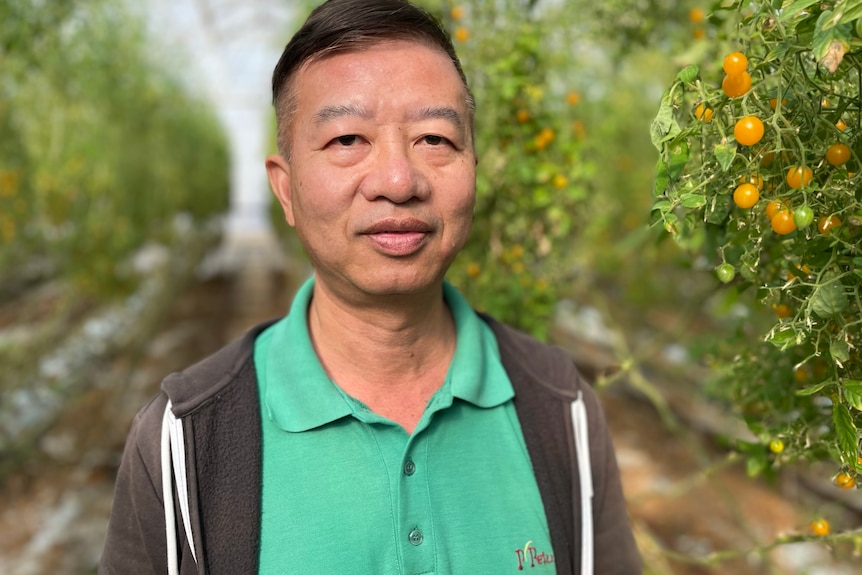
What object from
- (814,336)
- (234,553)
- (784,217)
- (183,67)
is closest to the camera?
(784,217)

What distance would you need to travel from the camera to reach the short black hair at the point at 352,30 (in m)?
1.19

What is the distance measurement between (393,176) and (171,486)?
1.90ft

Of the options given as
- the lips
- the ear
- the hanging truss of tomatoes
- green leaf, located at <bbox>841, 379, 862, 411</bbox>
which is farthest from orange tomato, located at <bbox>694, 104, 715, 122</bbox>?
the ear

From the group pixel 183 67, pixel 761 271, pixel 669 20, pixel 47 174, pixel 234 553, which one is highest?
pixel 183 67

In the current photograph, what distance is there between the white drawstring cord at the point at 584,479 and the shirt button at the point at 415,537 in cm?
31

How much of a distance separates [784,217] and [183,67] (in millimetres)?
9741

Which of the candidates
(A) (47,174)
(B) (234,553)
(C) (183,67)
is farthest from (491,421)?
(C) (183,67)

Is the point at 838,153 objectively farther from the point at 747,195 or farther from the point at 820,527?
the point at 820,527

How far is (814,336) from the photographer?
3.17 feet

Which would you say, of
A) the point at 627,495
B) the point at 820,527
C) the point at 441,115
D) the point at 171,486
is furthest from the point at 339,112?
the point at 627,495

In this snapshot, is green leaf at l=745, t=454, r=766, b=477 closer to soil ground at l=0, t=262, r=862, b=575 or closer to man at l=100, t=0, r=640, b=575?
man at l=100, t=0, r=640, b=575

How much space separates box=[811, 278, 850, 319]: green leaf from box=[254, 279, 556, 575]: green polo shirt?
61cm

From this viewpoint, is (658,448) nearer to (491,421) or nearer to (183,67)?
(491,421)

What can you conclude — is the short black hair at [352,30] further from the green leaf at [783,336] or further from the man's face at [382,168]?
the green leaf at [783,336]
